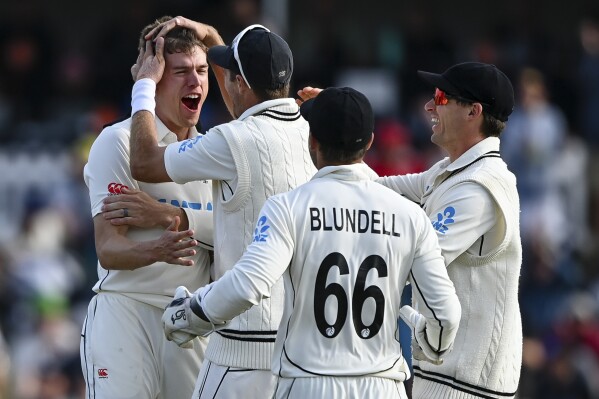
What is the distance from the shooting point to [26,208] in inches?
607

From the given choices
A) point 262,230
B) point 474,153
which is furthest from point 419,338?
point 474,153

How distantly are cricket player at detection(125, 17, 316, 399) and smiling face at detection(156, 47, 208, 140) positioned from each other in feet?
2.01

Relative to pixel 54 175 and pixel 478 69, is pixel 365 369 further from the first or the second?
pixel 54 175

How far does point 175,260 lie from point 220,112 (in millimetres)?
9694

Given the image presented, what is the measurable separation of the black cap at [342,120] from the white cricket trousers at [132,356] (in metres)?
1.72

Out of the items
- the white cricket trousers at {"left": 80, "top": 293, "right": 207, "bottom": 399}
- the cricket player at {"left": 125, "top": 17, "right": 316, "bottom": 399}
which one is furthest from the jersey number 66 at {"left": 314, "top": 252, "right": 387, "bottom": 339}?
the white cricket trousers at {"left": 80, "top": 293, "right": 207, "bottom": 399}

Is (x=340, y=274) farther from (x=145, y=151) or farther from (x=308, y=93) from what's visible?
(x=308, y=93)

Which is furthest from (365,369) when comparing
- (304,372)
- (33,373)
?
(33,373)

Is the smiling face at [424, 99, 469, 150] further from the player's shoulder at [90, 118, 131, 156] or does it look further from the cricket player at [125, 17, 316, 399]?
the player's shoulder at [90, 118, 131, 156]

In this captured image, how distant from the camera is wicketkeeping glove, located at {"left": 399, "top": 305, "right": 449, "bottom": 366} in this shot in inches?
227

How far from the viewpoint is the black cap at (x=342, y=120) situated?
18.6 feet

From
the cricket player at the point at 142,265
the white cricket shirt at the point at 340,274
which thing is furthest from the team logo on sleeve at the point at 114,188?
the white cricket shirt at the point at 340,274

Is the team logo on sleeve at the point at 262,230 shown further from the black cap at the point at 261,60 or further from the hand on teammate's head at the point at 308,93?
the hand on teammate's head at the point at 308,93

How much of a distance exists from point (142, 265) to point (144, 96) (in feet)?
2.66
